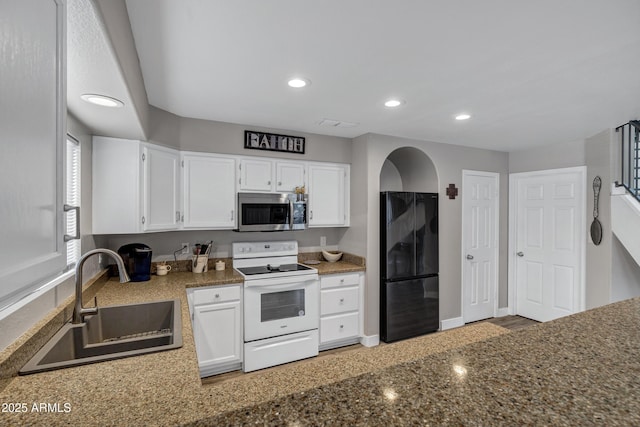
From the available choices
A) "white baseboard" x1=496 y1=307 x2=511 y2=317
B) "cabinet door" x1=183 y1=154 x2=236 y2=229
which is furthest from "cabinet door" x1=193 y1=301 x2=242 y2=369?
"white baseboard" x1=496 y1=307 x2=511 y2=317

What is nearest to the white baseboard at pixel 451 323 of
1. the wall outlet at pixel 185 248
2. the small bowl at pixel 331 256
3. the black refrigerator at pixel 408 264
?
the black refrigerator at pixel 408 264

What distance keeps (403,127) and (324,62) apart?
5.59ft

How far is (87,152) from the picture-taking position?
245cm

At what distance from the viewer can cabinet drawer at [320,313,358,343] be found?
11.1 ft

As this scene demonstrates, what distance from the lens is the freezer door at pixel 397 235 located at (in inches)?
142

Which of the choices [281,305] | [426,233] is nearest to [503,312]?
[426,233]

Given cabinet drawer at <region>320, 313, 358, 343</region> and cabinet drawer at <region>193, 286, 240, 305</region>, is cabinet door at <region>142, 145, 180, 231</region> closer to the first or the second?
cabinet drawer at <region>193, 286, 240, 305</region>

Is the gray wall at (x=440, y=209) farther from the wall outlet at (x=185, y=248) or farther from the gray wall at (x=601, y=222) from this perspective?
the wall outlet at (x=185, y=248)

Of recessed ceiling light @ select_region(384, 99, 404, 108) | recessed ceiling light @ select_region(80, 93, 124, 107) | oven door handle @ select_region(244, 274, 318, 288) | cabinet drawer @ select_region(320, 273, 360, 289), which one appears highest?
recessed ceiling light @ select_region(384, 99, 404, 108)

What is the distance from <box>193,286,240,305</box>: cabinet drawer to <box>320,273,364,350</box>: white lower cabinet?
92 centimetres

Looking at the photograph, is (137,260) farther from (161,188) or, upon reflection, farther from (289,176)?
(289,176)

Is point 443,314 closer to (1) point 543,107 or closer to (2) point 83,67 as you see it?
(1) point 543,107

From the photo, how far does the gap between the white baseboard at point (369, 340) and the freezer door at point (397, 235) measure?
0.69 meters

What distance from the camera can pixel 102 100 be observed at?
1780 millimetres
